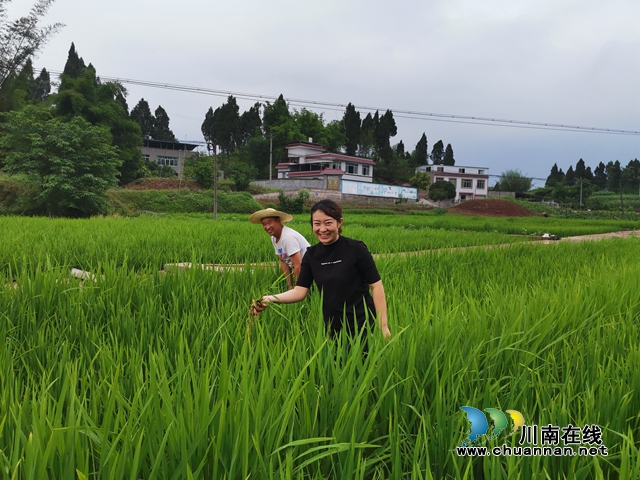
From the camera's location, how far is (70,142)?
14.8 meters

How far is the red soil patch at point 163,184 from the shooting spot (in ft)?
93.7

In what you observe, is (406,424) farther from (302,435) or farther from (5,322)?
(5,322)

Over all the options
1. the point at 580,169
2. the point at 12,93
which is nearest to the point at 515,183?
the point at 580,169

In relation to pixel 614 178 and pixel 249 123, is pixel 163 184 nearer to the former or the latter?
pixel 249 123

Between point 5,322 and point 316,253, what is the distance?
1.47 m

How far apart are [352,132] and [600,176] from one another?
48.9 meters

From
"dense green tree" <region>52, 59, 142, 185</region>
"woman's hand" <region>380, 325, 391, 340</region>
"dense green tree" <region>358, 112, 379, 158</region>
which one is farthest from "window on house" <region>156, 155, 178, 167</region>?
"woman's hand" <region>380, 325, 391, 340</region>

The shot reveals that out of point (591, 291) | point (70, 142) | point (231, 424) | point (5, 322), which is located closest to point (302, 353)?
point (231, 424)

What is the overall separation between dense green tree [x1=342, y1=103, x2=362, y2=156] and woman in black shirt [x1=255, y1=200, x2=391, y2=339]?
48946 mm

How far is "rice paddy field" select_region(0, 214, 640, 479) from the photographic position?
904mm

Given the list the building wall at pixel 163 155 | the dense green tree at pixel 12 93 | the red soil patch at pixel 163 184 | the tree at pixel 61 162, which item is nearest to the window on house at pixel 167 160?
the building wall at pixel 163 155

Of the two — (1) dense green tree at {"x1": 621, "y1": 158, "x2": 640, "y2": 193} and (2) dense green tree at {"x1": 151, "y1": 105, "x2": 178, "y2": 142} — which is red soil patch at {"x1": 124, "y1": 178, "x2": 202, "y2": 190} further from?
(1) dense green tree at {"x1": 621, "y1": 158, "x2": 640, "y2": 193}

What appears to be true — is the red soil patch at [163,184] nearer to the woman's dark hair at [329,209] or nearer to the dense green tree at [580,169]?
the woman's dark hair at [329,209]

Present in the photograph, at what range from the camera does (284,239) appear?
282 centimetres
